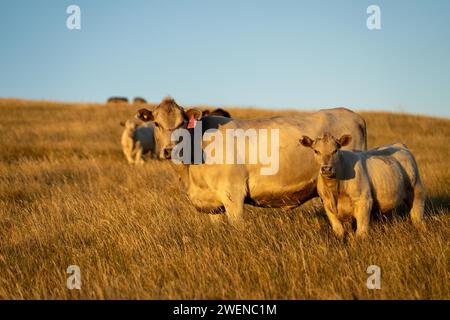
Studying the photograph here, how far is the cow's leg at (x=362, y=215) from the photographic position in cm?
647

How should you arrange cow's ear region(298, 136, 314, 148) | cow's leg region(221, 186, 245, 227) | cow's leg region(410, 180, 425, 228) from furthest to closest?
1. cow's leg region(410, 180, 425, 228)
2. cow's leg region(221, 186, 245, 227)
3. cow's ear region(298, 136, 314, 148)

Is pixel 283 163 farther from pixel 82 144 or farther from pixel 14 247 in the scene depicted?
pixel 82 144

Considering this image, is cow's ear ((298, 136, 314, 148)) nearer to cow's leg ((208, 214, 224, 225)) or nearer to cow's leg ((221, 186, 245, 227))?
cow's leg ((221, 186, 245, 227))

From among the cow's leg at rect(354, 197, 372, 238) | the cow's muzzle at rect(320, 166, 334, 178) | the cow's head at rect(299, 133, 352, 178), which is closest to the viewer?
the cow's muzzle at rect(320, 166, 334, 178)

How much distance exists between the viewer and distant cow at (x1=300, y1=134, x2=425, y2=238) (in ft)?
21.4

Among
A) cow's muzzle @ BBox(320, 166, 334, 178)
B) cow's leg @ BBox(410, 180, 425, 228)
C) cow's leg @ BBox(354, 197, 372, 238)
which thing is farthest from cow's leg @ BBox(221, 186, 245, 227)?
cow's leg @ BBox(410, 180, 425, 228)

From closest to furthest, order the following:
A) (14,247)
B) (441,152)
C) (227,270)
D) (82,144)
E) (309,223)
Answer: (227,270) → (14,247) → (309,223) → (441,152) → (82,144)

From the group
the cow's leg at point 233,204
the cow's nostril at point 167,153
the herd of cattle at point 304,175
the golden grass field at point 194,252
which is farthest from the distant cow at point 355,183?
the cow's nostril at point 167,153

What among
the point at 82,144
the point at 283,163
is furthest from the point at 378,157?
the point at 82,144

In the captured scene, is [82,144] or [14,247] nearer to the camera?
[14,247]

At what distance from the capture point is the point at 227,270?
492 cm

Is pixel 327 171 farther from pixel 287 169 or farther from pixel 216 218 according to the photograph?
pixel 216 218

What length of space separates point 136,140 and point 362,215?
55.4 feet
